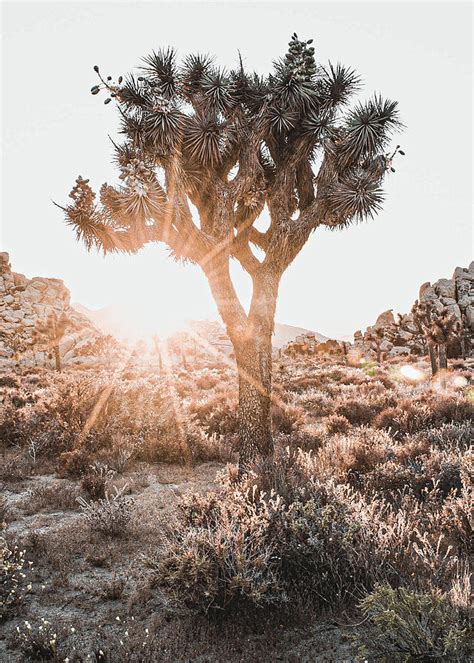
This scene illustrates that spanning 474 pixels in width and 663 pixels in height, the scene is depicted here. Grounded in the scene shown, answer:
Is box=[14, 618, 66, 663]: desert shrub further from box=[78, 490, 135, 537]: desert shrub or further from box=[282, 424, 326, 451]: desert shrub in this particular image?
box=[282, 424, 326, 451]: desert shrub

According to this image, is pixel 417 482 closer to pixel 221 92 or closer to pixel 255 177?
pixel 255 177

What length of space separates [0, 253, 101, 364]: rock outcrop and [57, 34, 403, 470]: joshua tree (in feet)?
156

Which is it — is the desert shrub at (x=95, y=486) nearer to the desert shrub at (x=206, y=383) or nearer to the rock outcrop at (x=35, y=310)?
the desert shrub at (x=206, y=383)

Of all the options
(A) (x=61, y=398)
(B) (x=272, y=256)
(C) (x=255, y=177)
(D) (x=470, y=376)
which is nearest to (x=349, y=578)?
(B) (x=272, y=256)

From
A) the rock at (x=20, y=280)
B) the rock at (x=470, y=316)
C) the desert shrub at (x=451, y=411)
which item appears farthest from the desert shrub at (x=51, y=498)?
the rock at (x=20, y=280)

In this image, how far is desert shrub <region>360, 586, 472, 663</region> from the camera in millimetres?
2601

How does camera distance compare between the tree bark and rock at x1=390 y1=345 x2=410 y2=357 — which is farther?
rock at x1=390 y1=345 x2=410 y2=357

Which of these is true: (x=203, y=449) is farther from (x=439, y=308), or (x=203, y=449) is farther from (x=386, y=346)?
(x=386, y=346)

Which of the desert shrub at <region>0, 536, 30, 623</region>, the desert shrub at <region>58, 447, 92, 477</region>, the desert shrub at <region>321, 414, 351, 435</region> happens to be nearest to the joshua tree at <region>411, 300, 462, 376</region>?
the desert shrub at <region>321, 414, 351, 435</region>

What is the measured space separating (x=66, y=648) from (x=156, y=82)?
8.38m

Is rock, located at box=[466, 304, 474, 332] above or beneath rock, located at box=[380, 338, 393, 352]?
above

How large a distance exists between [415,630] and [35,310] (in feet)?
243

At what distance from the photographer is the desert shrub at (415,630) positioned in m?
2.60

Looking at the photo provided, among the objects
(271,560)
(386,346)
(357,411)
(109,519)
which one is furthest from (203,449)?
(386,346)
